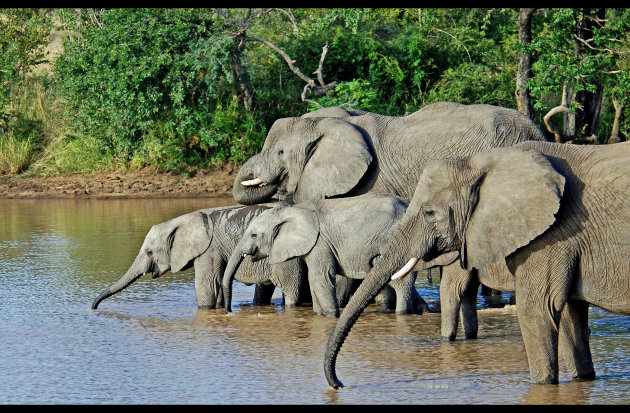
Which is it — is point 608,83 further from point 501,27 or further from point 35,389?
point 35,389

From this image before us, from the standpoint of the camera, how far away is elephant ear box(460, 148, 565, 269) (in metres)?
6.06

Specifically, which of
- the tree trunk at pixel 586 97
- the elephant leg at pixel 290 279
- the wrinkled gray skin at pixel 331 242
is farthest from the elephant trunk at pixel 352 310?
the tree trunk at pixel 586 97

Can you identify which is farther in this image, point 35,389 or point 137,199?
point 137,199

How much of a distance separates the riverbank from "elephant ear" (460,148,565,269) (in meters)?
14.2

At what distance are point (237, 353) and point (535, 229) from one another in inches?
112

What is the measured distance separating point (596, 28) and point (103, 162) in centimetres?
1014

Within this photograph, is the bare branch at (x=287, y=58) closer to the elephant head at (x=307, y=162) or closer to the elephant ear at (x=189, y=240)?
the elephant head at (x=307, y=162)

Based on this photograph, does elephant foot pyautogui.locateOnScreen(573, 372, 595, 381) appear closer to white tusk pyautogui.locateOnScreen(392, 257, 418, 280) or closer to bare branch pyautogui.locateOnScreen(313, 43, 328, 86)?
white tusk pyautogui.locateOnScreen(392, 257, 418, 280)

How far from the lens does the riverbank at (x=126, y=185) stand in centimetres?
2070

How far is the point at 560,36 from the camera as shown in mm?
17062

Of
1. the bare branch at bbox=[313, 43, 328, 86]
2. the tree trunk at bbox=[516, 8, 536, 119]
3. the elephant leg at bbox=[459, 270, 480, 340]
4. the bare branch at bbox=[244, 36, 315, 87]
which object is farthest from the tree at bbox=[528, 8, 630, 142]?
the elephant leg at bbox=[459, 270, 480, 340]

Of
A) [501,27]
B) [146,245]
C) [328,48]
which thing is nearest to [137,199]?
[328,48]

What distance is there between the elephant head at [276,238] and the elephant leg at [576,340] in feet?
10.8

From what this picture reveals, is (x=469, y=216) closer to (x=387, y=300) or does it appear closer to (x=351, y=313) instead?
(x=351, y=313)
